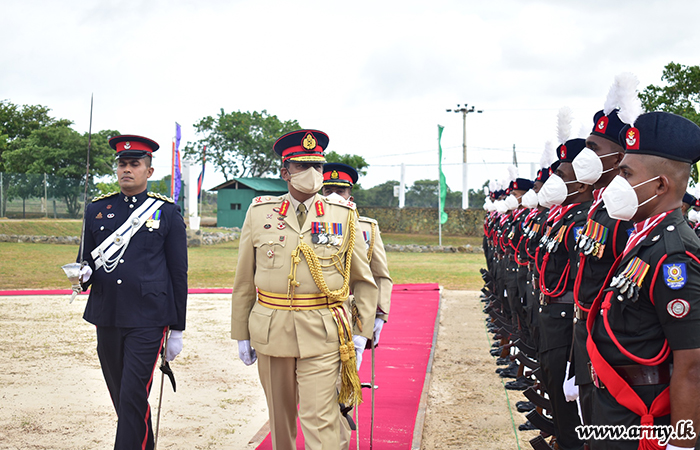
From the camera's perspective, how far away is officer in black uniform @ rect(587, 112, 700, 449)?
2174 millimetres

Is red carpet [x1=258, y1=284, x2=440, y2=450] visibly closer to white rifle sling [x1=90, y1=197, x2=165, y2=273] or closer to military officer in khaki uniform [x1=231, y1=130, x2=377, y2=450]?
military officer in khaki uniform [x1=231, y1=130, x2=377, y2=450]

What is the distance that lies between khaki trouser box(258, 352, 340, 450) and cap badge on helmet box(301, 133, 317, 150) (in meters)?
1.18

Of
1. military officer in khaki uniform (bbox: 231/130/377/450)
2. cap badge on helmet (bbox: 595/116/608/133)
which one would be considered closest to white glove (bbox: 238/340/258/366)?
military officer in khaki uniform (bbox: 231/130/377/450)

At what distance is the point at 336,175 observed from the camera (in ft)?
17.3

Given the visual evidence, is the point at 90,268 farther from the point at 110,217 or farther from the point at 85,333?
the point at 85,333

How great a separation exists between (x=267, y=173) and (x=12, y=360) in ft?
122

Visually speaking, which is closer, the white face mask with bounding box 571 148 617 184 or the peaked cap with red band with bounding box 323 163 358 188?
the white face mask with bounding box 571 148 617 184

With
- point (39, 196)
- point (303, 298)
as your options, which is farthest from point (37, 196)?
point (303, 298)

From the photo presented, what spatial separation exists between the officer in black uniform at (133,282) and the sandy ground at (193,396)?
79 cm

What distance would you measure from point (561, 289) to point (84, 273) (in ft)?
10.0

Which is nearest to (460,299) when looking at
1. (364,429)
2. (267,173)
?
(364,429)

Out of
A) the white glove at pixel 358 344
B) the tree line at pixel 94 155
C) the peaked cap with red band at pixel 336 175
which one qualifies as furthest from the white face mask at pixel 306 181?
the tree line at pixel 94 155

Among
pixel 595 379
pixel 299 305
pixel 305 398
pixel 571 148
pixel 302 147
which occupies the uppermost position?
pixel 571 148

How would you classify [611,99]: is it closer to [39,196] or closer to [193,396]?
[193,396]
